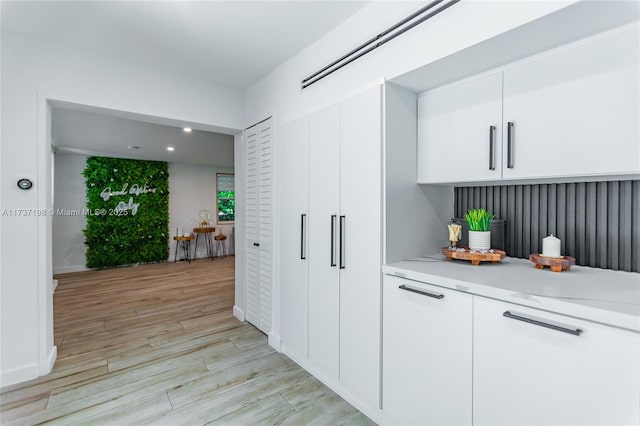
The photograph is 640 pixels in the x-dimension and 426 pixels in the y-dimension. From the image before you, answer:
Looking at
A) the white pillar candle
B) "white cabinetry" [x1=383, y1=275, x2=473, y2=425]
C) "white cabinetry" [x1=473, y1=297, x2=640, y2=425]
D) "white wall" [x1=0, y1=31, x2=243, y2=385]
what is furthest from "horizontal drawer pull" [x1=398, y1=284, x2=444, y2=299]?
"white wall" [x1=0, y1=31, x2=243, y2=385]

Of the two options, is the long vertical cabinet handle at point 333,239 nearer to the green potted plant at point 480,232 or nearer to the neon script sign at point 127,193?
the green potted plant at point 480,232

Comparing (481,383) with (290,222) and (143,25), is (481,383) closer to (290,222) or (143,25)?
(290,222)

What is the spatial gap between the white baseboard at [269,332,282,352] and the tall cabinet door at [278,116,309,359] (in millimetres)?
58

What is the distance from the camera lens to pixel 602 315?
3.32 feet

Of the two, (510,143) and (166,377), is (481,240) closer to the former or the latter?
(510,143)

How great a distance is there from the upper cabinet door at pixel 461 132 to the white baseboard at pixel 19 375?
3128mm

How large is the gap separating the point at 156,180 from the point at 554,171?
24.8 ft

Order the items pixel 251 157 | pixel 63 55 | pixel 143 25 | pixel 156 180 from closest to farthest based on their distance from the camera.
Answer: pixel 143 25 → pixel 63 55 → pixel 251 157 → pixel 156 180

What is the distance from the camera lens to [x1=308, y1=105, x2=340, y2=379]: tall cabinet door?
2102mm

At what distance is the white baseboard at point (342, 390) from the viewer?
1846mm

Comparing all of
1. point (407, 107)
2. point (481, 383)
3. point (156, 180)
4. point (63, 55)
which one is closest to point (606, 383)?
point (481, 383)

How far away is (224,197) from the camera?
8.48 m

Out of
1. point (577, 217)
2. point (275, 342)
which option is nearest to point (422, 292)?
point (577, 217)

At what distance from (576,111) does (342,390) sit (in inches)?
81.3
